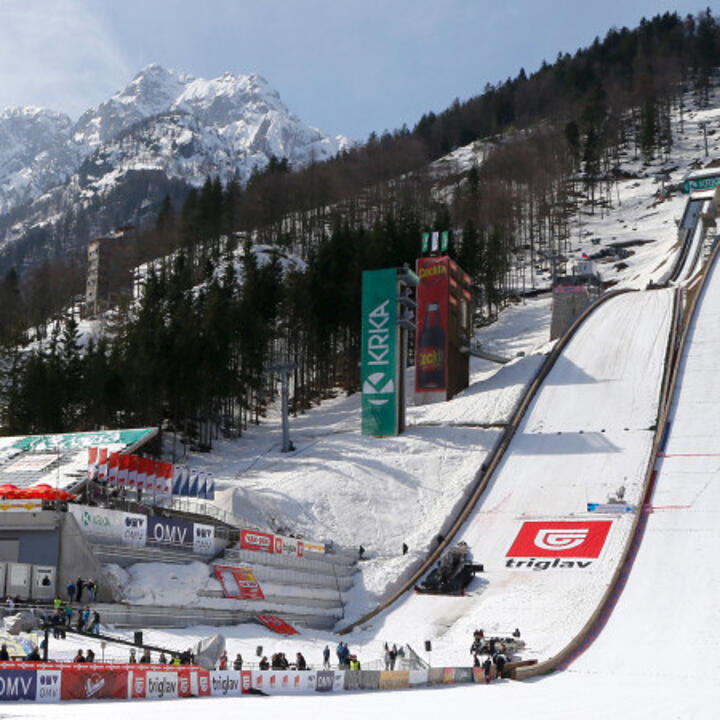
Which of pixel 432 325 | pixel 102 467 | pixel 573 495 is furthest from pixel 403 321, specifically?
pixel 102 467

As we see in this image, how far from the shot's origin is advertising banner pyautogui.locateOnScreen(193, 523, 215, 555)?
2762 centimetres

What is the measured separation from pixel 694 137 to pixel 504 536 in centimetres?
9975

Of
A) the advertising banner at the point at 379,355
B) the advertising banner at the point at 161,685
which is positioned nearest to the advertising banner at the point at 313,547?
the advertising banner at the point at 379,355

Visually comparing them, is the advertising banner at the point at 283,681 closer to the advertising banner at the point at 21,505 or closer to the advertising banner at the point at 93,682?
the advertising banner at the point at 93,682

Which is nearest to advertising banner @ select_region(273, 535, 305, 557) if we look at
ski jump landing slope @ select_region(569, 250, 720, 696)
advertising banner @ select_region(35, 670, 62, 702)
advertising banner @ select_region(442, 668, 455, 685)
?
advertising banner @ select_region(442, 668, 455, 685)

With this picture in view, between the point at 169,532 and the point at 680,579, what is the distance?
14880 mm

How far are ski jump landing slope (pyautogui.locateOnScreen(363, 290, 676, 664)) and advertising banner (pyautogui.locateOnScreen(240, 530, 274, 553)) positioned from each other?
4.22 m

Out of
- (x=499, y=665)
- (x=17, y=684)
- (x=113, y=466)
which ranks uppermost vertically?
(x=113, y=466)

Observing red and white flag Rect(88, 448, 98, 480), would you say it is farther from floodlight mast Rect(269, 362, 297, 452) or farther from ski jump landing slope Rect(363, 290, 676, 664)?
floodlight mast Rect(269, 362, 297, 452)

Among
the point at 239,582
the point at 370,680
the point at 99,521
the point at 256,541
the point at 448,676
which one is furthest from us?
the point at 256,541

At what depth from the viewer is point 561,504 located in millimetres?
33719

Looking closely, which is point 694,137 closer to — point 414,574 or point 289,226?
point 289,226

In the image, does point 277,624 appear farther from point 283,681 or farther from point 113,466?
point 283,681

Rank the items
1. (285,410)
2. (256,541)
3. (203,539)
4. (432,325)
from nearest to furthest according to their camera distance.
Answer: (203,539)
(256,541)
(285,410)
(432,325)
